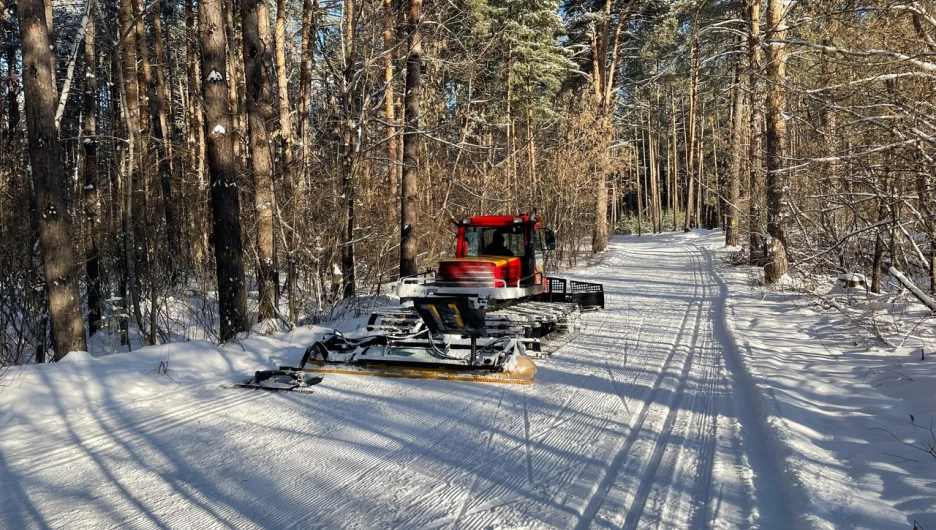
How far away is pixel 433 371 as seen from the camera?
7461 mm

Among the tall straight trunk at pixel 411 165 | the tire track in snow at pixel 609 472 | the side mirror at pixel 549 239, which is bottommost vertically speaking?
the tire track in snow at pixel 609 472

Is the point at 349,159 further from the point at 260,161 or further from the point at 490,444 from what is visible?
the point at 490,444

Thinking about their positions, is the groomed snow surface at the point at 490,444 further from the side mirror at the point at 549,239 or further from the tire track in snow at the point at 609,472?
the side mirror at the point at 549,239

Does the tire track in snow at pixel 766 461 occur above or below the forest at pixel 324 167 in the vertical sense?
below

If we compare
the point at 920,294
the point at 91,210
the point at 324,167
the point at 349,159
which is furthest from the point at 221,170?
the point at 920,294

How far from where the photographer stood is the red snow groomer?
24.3 feet

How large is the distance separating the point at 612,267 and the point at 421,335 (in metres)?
16.9

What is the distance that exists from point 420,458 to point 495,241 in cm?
604

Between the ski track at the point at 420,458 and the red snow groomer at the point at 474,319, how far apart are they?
Result: 333mm

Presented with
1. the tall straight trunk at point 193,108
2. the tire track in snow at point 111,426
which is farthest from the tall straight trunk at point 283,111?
the tire track in snow at point 111,426

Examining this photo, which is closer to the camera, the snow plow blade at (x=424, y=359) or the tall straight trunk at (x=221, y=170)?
the snow plow blade at (x=424, y=359)

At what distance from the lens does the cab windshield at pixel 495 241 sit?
10352mm

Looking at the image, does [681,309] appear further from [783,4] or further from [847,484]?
[847,484]

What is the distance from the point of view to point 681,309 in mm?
13070
